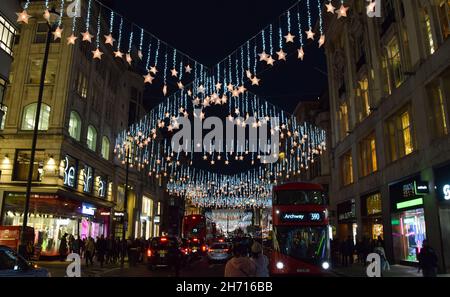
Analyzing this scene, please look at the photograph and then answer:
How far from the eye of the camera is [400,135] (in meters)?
24.9

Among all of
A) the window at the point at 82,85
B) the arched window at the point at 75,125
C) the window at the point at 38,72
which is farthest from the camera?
the window at the point at 82,85

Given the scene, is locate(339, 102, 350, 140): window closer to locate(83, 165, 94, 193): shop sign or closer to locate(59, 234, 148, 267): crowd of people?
locate(59, 234, 148, 267): crowd of people

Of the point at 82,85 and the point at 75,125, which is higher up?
the point at 82,85

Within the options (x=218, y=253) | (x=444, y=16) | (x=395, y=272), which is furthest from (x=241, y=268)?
(x=218, y=253)

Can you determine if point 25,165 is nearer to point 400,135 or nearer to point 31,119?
point 31,119

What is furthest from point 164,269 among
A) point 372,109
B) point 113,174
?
point 113,174

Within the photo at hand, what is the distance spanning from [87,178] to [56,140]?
661 cm

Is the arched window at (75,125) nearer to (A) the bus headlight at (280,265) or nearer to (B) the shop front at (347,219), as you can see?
(A) the bus headlight at (280,265)

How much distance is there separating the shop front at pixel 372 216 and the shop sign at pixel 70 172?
2276 cm

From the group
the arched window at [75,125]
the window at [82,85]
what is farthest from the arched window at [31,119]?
the window at [82,85]

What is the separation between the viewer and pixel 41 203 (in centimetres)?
2888

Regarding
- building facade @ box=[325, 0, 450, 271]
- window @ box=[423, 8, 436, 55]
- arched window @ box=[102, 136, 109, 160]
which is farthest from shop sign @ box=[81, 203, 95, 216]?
window @ box=[423, 8, 436, 55]

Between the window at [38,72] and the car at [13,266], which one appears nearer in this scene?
the car at [13,266]

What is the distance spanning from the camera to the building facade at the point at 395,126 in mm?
19719
